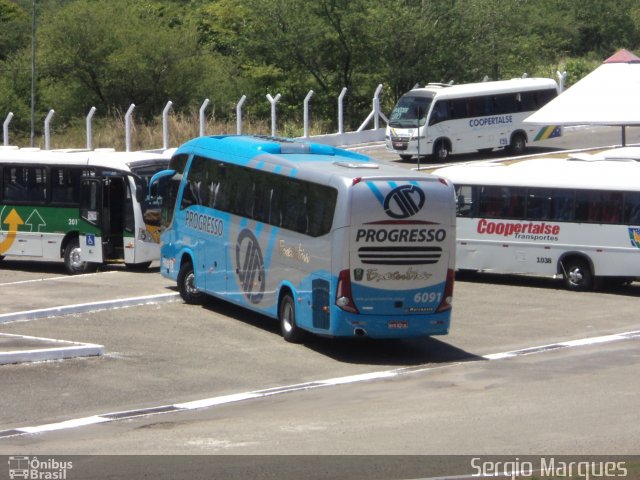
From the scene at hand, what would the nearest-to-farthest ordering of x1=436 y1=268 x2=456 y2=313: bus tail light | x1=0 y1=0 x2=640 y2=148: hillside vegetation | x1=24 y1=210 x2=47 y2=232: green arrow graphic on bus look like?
1. x1=436 y1=268 x2=456 y2=313: bus tail light
2. x1=24 y1=210 x2=47 y2=232: green arrow graphic on bus
3. x1=0 y1=0 x2=640 y2=148: hillside vegetation

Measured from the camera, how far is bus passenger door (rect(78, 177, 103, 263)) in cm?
2853

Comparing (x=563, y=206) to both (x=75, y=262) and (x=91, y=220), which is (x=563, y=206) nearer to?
(x=91, y=220)

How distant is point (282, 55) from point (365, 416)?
46872 millimetres

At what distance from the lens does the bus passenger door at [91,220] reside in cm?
2853

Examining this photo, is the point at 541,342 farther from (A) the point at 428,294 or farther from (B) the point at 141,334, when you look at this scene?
(B) the point at 141,334

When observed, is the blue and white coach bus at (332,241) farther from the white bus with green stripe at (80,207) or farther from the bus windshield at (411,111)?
the bus windshield at (411,111)

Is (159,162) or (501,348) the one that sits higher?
(159,162)

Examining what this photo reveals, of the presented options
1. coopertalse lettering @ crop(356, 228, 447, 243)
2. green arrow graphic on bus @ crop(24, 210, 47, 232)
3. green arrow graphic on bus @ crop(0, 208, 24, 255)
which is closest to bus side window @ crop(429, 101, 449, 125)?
green arrow graphic on bus @ crop(24, 210, 47, 232)

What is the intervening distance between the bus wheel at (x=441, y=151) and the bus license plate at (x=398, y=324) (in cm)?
2725

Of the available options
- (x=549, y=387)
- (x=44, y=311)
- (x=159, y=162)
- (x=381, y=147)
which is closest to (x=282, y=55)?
(x=381, y=147)

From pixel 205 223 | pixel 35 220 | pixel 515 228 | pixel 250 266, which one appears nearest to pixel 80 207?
pixel 35 220

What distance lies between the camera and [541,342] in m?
20.2

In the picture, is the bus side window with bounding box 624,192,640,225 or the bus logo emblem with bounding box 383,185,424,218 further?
the bus side window with bounding box 624,192,640,225

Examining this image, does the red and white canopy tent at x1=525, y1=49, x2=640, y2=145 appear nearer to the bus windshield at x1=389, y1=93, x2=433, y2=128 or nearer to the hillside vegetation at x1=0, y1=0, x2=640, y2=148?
the bus windshield at x1=389, y1=93, x2=433, y2=128
